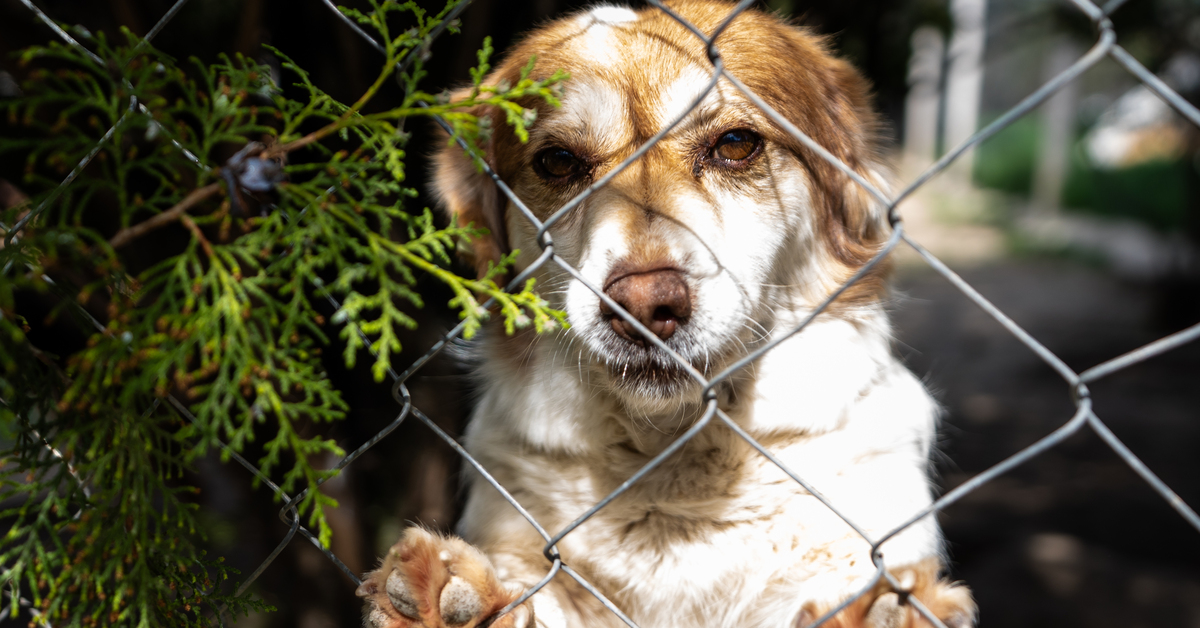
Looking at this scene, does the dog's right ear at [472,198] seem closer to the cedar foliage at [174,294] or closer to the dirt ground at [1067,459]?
the cedar foliage at [174,294]

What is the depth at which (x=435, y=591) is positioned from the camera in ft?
4.84

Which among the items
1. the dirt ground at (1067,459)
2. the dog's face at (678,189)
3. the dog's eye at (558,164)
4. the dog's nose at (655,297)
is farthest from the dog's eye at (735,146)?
the dirt ground at (1067,459)

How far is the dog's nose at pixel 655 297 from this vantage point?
1471mm

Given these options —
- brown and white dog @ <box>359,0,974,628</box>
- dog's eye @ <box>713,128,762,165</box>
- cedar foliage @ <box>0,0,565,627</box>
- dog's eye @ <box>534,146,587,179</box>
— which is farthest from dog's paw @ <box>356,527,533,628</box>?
dog's eye @ <box>713,128,762,165</box>

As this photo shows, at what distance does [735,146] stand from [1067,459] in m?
4.71

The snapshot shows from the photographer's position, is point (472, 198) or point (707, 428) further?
point (472, 198)

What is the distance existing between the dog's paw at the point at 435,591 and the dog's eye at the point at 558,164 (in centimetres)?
92

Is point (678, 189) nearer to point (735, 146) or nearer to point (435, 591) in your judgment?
point (735, 146)

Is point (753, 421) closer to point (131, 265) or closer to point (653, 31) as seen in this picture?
A: point (653, 31)

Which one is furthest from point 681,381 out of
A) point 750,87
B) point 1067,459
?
point 1067,459

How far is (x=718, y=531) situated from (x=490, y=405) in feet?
2.33

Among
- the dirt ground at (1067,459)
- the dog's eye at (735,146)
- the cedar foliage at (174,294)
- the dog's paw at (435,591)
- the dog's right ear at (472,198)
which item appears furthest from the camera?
the dirt ground at (1067,459)

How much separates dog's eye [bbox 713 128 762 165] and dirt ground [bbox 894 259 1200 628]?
613mm

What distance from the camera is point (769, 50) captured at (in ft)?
6.89
